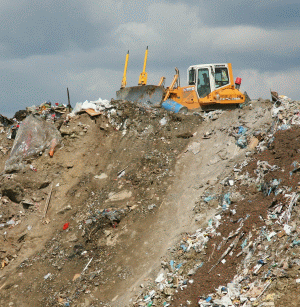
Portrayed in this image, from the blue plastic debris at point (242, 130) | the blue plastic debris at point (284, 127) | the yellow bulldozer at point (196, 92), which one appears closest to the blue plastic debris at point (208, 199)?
the blue plastic debris at point (284, 127)

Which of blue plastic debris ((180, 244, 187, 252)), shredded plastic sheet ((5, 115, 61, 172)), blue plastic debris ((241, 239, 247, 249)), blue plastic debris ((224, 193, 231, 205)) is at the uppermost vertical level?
shredded plastic sheet ((5, 115, 61, 172))

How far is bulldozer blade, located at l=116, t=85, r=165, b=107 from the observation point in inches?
720

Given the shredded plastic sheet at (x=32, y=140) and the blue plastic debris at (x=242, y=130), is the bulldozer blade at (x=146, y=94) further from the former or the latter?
the blue plastic debris at (x=242, y=130)

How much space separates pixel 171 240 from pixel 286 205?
3503 mm

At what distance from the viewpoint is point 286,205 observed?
10055mm

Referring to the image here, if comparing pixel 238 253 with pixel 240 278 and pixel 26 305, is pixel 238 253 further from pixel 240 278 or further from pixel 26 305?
pixel 26 305

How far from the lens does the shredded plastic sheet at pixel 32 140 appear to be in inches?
643

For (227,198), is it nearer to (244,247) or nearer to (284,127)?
(244,247)

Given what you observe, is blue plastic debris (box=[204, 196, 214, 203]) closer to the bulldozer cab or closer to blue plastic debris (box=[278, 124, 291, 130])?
blue plastic debris (box=[278, 124, 291, 130])

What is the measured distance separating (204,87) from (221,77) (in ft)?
2.97

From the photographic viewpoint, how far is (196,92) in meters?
18.3

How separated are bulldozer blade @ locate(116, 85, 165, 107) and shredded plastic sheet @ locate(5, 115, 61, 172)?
12.4ft

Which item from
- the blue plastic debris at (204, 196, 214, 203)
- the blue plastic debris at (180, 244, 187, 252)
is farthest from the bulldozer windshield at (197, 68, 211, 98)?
the blue plastic debris at (180, 244, 187, 252)

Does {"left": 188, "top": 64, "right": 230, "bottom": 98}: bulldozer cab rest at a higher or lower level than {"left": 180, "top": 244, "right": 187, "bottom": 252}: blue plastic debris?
higher
